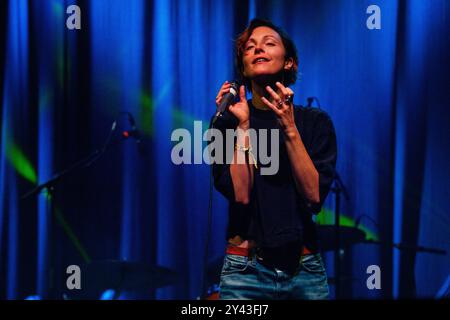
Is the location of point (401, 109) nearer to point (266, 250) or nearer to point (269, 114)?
point (269, 114)

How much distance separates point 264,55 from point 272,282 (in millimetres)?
706

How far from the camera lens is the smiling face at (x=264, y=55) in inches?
71.4

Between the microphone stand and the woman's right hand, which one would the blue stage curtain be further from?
the woman's right hand

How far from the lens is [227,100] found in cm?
172

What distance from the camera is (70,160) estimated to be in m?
3.12

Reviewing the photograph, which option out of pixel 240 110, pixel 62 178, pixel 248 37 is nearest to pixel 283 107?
pixel 240 110

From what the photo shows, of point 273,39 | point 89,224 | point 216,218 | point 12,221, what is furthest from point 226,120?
point 12,221

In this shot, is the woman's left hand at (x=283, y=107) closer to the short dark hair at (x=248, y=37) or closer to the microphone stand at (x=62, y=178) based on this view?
the short dark hair at (x=248, y=37)

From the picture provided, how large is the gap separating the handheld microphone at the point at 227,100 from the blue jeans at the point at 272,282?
1.35 ft

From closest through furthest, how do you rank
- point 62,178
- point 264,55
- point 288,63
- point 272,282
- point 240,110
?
point 272,282 → point 240,110 → point 264,55 → point 288,63 → point 62,178

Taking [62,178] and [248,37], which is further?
[62,178]

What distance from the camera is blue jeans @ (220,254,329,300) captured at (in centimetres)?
156

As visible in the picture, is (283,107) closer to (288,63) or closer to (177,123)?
(288,63)

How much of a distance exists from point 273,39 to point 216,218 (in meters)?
1.40
